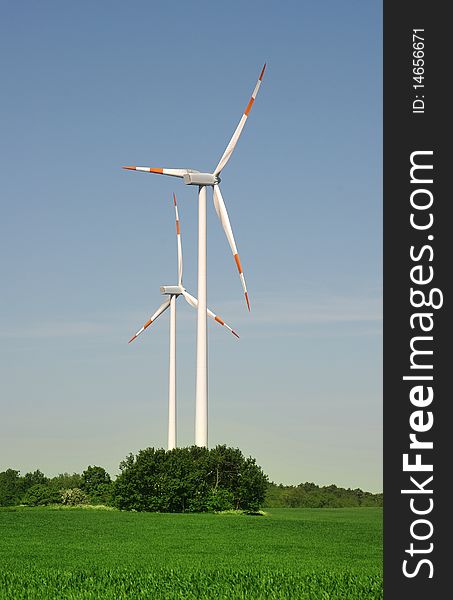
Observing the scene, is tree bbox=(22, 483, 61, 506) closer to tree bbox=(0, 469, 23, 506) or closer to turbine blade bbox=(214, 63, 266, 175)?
tree bbox=(0, 469, 23, 506)

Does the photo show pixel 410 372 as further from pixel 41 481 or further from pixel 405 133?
pixel 41 481

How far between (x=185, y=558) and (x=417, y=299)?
25428mm

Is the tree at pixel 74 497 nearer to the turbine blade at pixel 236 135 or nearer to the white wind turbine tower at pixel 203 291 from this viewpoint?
the white wind turbine tower at pixel 203 291

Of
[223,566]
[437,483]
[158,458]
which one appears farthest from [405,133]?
[158,458]

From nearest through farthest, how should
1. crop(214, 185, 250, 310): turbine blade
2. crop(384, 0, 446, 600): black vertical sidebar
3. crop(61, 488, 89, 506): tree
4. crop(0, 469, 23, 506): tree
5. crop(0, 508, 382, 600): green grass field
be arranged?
1. crop(384, 0, 446, 600): black vertical sidebar
2. crop(0, 508, 382, 600): green grass field
3. crop(214, 185, 250, 310): turbine blade
4. crop(61, 488, 89, 506): tree
5. crop(0, 469, 23, 506): tree

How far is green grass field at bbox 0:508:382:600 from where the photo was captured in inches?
949

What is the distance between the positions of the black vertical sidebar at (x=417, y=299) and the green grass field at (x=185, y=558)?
1056 centimetres

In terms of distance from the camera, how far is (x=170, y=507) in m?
71.1

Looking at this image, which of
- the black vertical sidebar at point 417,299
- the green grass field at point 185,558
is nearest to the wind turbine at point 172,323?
the green grass field at point 185,558

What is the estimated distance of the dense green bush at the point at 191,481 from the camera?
70625 mm

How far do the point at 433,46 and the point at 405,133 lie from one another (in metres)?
1.32

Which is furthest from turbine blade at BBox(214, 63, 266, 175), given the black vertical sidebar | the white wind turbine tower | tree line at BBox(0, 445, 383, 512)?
the black vertical sidebar

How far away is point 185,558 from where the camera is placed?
35281 mm

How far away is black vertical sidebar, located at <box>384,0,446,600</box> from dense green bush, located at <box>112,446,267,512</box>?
58.9 metres
